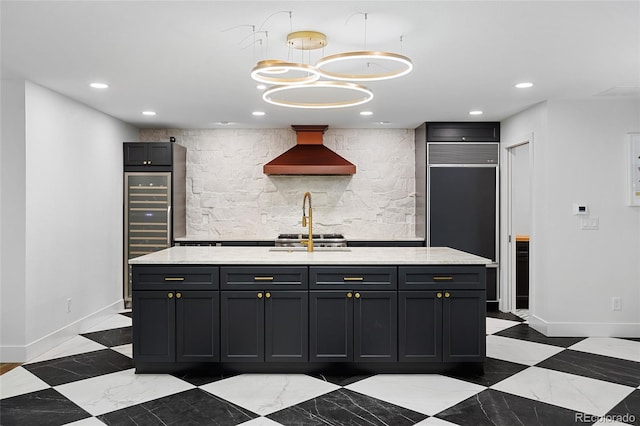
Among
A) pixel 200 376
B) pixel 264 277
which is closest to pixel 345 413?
pixel 264 277

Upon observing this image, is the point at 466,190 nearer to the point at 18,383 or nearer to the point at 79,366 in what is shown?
the point at 79,366

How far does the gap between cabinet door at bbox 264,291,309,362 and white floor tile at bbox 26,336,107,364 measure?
6.01 feet

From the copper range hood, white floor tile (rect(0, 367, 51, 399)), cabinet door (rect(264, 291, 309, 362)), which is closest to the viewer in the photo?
white floor tile (rect(0, 367, 51, 399))

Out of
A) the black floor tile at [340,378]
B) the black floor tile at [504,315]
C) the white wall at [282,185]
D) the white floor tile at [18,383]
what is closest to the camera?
the white floor tile at [18,383]

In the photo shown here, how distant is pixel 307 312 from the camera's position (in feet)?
12.3

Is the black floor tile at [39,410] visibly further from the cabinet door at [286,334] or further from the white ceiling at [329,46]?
the white ceiling at [329,46]

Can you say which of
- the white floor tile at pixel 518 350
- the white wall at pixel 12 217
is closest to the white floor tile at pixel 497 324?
the white floor tile at pixel 518 350

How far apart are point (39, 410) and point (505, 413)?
9.51ft

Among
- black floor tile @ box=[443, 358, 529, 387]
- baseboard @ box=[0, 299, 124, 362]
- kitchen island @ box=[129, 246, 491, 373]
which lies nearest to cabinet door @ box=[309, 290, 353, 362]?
kitchen island @ box=[129, 246, 491, 373]

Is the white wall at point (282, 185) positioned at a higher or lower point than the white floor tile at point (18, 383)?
higher

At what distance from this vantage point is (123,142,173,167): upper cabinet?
20.4ft

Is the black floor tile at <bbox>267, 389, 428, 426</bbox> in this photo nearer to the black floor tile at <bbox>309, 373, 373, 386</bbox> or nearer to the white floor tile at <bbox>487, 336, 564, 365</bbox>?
the black floor tile at <bbox>309, 373, 373, 386</bbox>

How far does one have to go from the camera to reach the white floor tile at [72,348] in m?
4.36

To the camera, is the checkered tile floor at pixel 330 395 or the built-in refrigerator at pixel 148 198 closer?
the checkered tile floor at pixel 330 395
